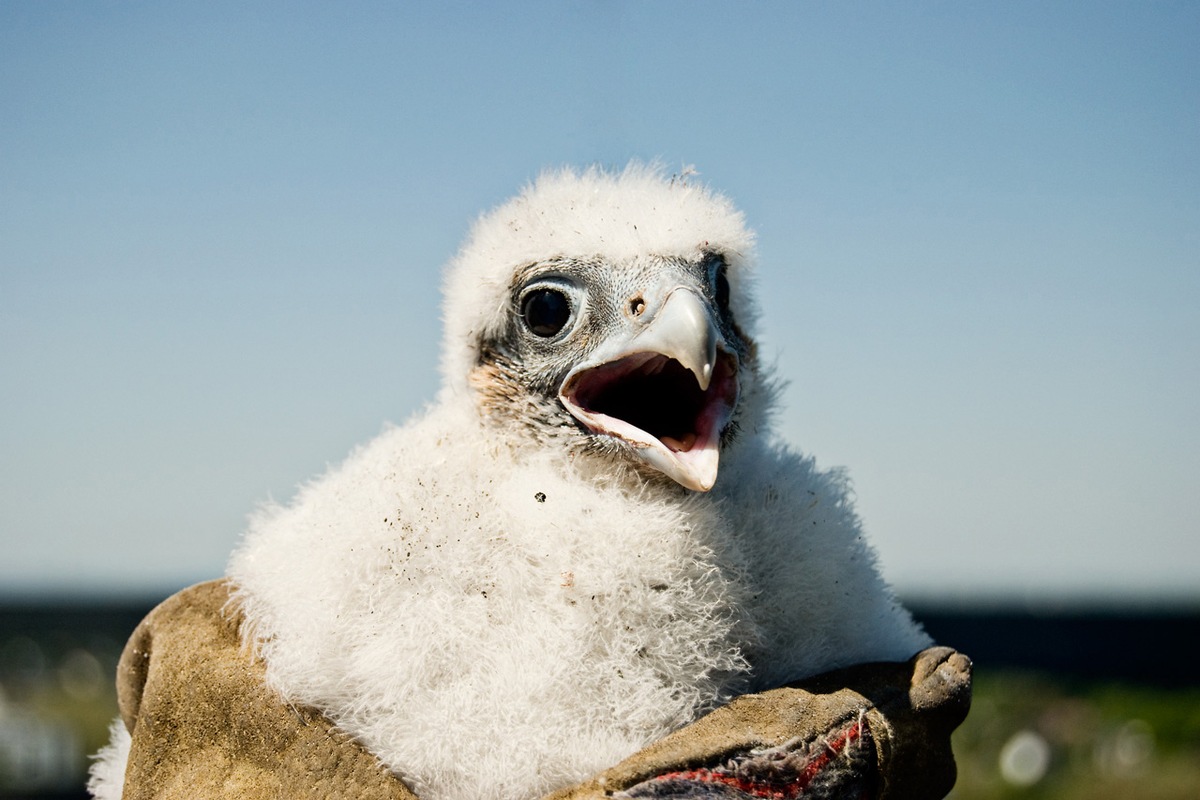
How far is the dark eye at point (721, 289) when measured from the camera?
2441mm

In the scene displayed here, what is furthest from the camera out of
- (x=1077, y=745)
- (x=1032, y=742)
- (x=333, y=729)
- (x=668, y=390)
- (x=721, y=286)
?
(x=1077, y=745)

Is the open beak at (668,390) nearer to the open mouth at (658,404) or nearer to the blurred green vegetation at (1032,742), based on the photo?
the open mouth at (658,404)

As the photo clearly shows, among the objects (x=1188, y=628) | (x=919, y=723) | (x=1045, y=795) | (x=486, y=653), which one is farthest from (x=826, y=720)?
(x=1188, y=628)

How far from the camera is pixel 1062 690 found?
55.5ft

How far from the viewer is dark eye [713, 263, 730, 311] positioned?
96.1 inches

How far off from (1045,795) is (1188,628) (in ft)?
188

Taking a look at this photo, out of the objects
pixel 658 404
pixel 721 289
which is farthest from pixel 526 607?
pixel 721 289

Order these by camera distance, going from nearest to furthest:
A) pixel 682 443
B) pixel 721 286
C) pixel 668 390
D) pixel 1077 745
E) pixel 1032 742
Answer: pixel 682 443 < pixel 668 390 < pixel 721 286 < pixel 1032 742 < pixel 1077 745

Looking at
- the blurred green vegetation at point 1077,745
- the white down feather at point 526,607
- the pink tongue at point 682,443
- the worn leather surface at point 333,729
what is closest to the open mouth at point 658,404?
the pink tongue at point 682,443

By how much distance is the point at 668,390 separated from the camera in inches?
92.4

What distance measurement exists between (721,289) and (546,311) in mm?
449

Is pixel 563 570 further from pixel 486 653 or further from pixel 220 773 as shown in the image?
pixel 220 773

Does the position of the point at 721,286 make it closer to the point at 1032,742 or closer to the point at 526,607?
the point at 526,607

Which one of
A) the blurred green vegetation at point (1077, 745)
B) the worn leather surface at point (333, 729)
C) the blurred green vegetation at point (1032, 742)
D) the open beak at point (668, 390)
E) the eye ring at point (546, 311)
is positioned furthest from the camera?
the blurred green vegetation at point (1032, 742)
